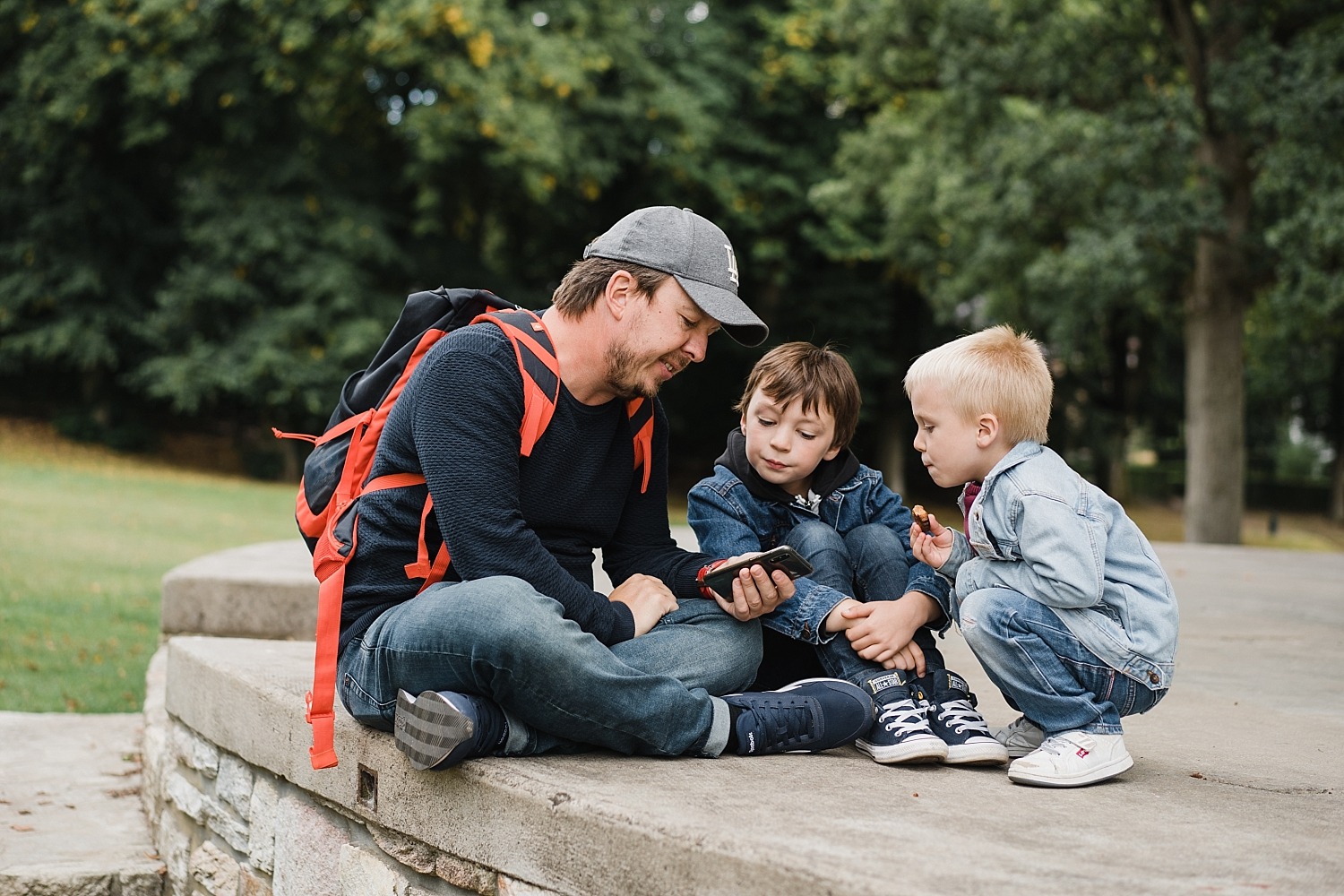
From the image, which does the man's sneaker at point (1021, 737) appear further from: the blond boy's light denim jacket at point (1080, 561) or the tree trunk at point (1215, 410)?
the tree trunk at point (1215, 410)

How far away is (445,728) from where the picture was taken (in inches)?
96.1

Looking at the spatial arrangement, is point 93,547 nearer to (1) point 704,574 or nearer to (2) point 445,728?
(1) point 704,574

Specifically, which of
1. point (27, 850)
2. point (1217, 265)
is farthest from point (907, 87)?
point (27, 850)

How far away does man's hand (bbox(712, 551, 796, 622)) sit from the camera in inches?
114

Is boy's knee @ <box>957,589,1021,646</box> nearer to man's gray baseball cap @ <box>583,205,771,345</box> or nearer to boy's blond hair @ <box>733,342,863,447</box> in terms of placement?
boy's blond hair @ <box>733,342,863,447</box>

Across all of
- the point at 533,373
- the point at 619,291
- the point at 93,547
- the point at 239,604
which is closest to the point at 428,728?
the point at 533,373

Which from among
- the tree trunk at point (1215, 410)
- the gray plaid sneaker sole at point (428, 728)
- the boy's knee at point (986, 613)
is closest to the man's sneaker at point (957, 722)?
the boy's knee at point (986, 613)

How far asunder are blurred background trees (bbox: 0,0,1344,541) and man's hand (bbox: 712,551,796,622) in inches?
369

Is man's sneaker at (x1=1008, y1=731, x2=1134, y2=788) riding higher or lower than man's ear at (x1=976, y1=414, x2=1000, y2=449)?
lower

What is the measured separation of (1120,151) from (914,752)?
36.2 feet

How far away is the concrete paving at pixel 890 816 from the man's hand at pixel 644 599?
1.12ft

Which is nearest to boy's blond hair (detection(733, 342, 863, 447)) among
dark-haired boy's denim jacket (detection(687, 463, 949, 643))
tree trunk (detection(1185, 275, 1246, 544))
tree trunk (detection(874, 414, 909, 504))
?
dark-haired boy's denim jacket (detection(687, 463, 949, 643))

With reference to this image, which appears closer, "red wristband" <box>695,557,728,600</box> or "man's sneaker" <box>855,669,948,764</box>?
"man's sneaker" <box>855,669,948,764</box>

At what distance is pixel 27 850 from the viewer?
12.2 ft
